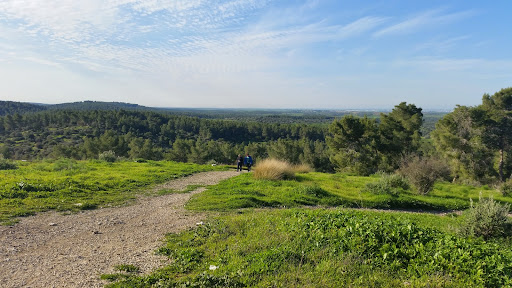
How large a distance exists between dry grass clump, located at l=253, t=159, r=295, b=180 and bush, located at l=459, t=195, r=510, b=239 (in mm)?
9469

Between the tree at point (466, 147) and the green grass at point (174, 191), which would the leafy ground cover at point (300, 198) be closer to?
the green grass at point (174, 191)

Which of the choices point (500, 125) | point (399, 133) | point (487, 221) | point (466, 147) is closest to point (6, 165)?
point (487, 221)

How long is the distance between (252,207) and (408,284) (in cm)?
688

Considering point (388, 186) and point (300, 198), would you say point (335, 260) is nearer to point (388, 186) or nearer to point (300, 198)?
point (300, 198)

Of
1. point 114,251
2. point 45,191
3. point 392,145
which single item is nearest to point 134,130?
point 392,145

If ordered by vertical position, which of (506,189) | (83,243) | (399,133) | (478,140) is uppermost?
(399,133)

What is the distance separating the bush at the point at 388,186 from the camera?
45.1 ft

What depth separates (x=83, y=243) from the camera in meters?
6.81

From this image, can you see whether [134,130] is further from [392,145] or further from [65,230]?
[65,230]

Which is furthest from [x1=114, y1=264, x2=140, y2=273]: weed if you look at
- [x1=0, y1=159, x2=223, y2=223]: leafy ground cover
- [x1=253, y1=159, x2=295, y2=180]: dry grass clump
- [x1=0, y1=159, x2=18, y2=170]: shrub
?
[x1=0, y1=159, x2=18, y2=170]: shrub

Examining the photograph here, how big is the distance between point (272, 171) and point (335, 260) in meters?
11.1

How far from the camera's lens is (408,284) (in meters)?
4.38

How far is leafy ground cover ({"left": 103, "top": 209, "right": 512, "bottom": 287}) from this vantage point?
4465mm

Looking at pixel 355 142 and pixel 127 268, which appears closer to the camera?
pixel 127 268
